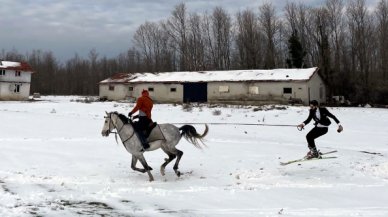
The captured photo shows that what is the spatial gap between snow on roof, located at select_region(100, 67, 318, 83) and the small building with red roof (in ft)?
42.2

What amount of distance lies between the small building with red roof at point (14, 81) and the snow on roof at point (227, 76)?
12.8 m

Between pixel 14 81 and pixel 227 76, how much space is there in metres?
28.7

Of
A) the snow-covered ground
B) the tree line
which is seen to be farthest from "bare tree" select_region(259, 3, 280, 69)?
the snow-covered ground

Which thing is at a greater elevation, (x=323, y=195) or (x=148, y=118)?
(x=148, y=118)

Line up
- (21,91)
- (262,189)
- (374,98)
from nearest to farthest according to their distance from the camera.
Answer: (262,189)
(374,98)
(21,91)

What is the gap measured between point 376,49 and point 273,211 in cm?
5906

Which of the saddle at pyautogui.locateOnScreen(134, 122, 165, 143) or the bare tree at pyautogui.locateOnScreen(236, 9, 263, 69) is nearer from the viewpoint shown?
the saddle at pyautogui.locateOnScreen(134, 122, 165, 143)

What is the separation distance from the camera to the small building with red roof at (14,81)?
5447 cm

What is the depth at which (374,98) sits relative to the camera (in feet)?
139

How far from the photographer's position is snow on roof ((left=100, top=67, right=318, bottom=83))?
44.2m

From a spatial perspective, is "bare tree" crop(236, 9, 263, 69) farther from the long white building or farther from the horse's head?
the horse's head

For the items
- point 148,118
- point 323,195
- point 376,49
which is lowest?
point 323,195

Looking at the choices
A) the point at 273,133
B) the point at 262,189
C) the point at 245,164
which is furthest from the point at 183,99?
the point at 262,189

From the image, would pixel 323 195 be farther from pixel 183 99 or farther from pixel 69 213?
pixel 183 99
